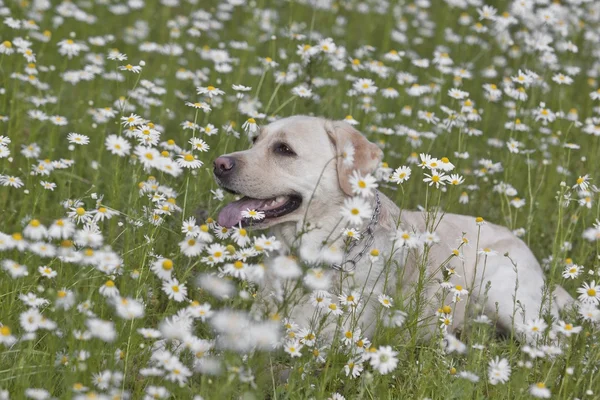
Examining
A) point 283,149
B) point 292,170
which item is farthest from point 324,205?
point 283,149

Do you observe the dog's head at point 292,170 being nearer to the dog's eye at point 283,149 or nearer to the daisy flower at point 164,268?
the dog's eye at point 283,149

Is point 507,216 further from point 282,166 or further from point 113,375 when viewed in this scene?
point 113,375

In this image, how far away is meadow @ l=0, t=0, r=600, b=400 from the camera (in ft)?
10.9

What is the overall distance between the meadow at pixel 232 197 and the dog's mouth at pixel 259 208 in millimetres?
176

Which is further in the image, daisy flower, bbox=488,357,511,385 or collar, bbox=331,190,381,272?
collar, bbox=331,190,381,272

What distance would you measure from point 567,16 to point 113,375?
736 cm

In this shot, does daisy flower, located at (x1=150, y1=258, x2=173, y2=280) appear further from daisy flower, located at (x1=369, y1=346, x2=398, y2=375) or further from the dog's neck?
the dog's neck

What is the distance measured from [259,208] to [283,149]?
373mm

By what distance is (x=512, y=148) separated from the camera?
19.4ft

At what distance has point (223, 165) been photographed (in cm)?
451

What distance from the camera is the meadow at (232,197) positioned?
332 cm

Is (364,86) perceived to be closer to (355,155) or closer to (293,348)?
(355,155)

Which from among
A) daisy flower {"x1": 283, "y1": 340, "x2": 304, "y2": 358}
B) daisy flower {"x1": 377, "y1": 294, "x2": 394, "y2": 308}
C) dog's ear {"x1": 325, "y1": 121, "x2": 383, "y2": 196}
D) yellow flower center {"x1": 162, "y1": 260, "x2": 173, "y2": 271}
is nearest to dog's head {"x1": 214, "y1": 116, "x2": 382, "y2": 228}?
dog's ear {"x1": 325, "y1": 121, "x2": 383, "y2": 196}

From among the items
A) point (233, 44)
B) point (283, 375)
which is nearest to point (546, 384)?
point (283, 375)
